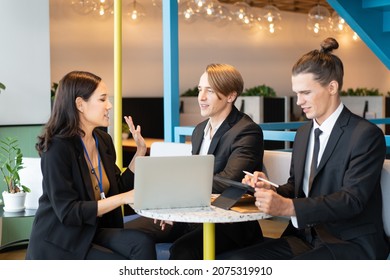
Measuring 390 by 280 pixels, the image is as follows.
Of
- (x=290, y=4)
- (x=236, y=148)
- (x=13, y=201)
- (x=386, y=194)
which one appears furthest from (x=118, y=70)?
(x=290, y=4)

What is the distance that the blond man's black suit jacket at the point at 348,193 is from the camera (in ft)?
9.01

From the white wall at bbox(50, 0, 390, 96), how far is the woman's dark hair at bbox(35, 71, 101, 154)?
17.7ft

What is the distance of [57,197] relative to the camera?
289cm

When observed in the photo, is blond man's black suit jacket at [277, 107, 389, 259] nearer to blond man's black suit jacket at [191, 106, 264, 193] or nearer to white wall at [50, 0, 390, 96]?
blond man's black suit jacket at [191, 106, 264, 193]

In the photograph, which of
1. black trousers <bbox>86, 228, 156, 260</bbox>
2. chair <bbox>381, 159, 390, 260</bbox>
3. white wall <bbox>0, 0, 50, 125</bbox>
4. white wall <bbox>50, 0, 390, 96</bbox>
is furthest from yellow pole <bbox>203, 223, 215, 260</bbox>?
white wall <bbox>50, 0, 390, 96</bbox>

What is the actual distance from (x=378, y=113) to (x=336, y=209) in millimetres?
8014

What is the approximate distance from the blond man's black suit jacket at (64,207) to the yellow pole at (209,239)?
483 millimetres

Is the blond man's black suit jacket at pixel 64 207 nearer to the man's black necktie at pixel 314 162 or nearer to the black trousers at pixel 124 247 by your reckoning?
the black trousers at pixel 124 247

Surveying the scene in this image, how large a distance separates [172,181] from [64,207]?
0.49 meters

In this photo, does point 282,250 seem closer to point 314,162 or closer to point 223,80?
point 314,162

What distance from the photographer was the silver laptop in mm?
2736

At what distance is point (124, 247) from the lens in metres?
3.01
